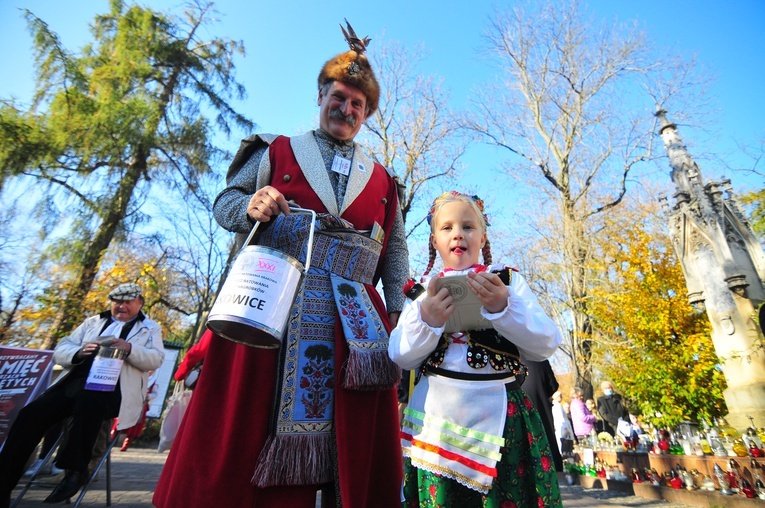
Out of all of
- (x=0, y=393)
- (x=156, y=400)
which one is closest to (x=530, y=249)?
(x=156, y=400)

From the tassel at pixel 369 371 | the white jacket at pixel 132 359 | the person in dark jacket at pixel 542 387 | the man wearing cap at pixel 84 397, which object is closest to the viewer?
the tassel at pixel 369 371

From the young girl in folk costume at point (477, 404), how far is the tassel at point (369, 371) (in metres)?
0.07

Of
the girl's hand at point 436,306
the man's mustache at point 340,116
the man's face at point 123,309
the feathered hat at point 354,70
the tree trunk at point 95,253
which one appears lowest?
the girl's hand at point 436,306

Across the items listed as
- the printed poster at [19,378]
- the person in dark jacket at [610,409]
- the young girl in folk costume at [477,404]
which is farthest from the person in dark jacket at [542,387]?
the person in dark jacket at [610,409]

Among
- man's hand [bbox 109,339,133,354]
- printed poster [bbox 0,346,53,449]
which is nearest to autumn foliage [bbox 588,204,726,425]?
man's hand [bbox 109,339,133,354]

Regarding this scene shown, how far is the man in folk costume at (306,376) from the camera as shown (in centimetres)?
145

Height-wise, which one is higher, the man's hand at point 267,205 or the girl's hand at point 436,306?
the man's hand at point 267,205

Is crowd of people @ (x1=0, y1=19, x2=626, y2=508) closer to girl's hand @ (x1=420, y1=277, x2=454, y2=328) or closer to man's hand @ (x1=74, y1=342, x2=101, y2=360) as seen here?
girl's hand @ (x1=420, y1=277, x2=454, y2=328)

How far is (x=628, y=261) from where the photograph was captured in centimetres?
1087

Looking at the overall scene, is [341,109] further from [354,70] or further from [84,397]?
[84,397]

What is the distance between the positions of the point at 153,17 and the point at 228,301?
15.2 m

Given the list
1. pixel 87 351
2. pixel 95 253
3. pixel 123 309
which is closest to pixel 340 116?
pixel 87 351

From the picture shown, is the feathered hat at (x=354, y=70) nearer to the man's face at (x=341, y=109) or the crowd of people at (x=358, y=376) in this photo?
the man's face at (x=341, y=109)

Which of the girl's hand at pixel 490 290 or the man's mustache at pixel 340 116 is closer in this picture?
the girl's hand at pixel 490 290
